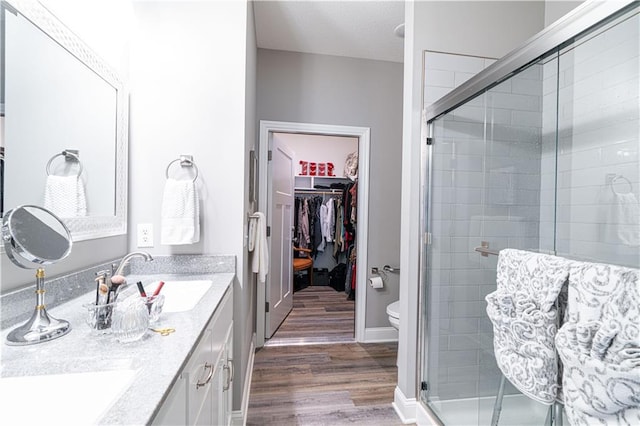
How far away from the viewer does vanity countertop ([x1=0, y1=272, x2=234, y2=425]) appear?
512mm

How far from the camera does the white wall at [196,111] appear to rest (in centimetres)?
152

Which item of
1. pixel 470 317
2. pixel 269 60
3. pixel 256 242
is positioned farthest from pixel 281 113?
pixel 470 317

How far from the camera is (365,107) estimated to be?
2.69 meters

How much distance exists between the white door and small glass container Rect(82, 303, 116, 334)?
1800mm

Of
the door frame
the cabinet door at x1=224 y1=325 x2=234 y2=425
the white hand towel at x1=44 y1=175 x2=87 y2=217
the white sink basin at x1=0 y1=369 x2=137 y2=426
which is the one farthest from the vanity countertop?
the door frame

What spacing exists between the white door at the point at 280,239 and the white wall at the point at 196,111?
1028 mm

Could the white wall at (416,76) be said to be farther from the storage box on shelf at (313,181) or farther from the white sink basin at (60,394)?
the storage box on shelf at (313,181)

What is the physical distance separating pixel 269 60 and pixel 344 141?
7.45 ft

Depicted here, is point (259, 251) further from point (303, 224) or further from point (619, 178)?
point (303, 224)

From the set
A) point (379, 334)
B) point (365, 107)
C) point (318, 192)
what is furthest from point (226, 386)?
point (318, 192)

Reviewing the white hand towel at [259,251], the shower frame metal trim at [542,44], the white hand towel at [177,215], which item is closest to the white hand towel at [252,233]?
the white hand towel at [259,251]

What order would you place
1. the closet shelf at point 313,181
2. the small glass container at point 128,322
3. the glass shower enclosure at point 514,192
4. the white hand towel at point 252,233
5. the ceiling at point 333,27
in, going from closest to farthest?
the small glass container at point 128,322 < the glass shower enclosure at point 514,192 < the white hand towel at point 252,233 < the ceiling at point 333,27 < the closet shelf at point 313,181

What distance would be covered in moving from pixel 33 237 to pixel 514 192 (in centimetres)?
210

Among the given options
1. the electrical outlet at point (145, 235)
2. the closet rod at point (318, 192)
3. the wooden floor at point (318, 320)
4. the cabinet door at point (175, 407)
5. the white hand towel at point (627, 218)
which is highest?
the closet rod at point (318, 192)
